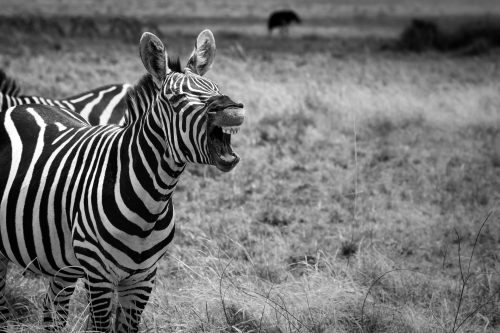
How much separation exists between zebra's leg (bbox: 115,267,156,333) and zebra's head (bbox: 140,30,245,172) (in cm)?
74

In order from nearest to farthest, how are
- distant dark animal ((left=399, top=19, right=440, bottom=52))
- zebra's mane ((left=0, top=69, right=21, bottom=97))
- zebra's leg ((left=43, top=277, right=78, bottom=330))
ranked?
1. zebra's leg ((left=43, top=277, right=78, bottom=330))
2. zebra's mane ((left=0, top=69, right=21, bottom=97))
3. distant dark animal ((left=399, top=19, right=440, bottom=52))

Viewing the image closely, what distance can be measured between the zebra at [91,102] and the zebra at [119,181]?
1.92 meters

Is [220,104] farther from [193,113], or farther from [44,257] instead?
[44,257]

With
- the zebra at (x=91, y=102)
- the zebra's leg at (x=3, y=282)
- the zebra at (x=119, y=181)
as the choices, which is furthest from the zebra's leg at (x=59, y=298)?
the zebra at (x=91, y=102)

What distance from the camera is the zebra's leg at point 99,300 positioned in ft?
9.61

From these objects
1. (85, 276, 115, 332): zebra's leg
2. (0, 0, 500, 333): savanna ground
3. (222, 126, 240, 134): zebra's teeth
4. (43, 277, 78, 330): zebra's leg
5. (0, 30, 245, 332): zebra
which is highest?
(222, 126, 240, 134): zebra's teeth

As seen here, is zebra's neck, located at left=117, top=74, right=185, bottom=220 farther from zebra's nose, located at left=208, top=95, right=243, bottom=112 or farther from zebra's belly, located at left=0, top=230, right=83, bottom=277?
zebra's belly, located at left=0, top=230, right=83, bottom=277

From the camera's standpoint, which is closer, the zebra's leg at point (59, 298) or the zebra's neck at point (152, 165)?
the zebra's neck at point (152, 165)

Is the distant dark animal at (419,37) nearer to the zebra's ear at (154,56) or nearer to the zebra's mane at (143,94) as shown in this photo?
the zebra's mane at (143,94)

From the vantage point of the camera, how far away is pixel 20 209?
3.23 meters

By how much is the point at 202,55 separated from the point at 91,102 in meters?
2.75

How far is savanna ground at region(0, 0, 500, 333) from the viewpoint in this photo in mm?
3658

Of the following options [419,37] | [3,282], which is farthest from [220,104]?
[419,37]

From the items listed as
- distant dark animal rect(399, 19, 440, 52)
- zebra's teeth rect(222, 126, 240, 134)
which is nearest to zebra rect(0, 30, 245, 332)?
zebra's teeth rect(222, 126, 240, 134)
